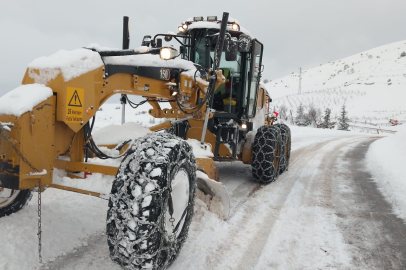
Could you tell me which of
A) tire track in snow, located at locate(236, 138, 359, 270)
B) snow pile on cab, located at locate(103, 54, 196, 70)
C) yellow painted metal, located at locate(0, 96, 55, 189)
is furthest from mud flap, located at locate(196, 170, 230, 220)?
yellow painted metal, located at locate(0, 96, 55, 189)

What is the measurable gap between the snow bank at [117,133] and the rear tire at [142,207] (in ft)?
5.28

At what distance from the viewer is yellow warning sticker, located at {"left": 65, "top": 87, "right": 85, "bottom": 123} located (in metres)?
2.76

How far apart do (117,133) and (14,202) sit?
1.40 m

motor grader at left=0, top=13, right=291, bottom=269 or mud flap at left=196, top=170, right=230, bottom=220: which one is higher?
motor grader at left=0, top=13, right=291, bottom=269

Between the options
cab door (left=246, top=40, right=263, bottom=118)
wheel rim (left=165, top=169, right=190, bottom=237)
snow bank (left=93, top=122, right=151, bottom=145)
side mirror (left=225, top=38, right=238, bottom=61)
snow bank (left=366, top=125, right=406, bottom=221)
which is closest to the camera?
wheel rim (left=165, top=169, right=190, bottom=237)

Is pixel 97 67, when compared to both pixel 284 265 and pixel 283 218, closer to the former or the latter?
pixel 284 265

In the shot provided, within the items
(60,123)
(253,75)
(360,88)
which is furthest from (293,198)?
(360,88)

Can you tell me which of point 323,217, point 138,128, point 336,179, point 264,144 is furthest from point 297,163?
point 138,128

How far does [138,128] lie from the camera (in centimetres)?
449

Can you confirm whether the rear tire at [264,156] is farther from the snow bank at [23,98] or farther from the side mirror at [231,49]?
the snow bank at [23,98]

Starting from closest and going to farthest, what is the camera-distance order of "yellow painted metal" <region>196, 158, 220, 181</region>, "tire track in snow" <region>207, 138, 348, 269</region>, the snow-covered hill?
"tire track in snow" <region>207, 138, 348, 269</region>, "yellow painted metal" <region>196, 158, 220, 181</region>, the snow-covered hill

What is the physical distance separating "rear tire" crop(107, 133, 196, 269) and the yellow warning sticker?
0.61 m

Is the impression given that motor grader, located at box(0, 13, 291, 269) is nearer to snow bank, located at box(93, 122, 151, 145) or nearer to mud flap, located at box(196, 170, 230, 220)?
mud flap, located at box(196, 170, 230, 220)

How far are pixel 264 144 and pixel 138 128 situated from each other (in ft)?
8.61
